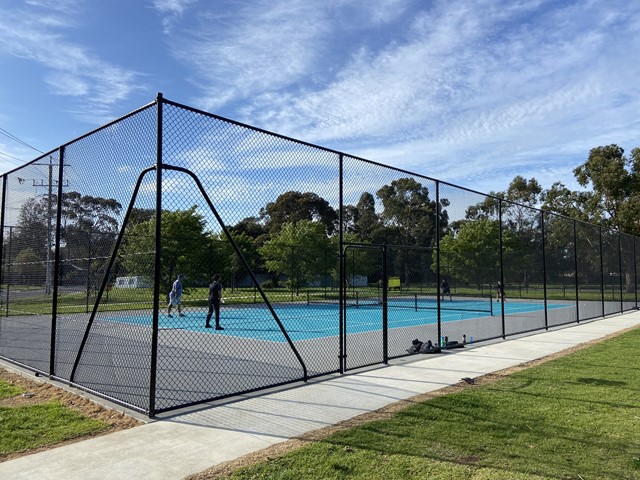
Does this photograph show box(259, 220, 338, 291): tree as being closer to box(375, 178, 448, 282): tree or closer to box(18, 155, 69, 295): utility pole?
box(375, 178, 448, 282): tree

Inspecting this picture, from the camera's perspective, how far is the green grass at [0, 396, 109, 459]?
4445 mm

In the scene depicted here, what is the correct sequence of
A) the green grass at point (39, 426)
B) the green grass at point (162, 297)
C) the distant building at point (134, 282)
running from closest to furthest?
1. the green grass at point (39, 426)
2. the distant building at point (134, 282)
3. the green grass at point (162, 297)

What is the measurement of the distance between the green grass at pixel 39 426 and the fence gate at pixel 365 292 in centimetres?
376

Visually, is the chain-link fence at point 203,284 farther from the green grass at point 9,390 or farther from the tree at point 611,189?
the tree at point 611,189

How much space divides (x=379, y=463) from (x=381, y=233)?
20.3 feet

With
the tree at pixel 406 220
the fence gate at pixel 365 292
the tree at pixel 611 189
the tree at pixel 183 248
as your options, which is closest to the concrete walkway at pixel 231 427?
the fence gate at pixel 365 292

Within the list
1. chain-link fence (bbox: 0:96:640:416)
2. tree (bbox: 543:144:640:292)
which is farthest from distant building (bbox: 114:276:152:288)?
tree (bbox: 543:144:640:292)

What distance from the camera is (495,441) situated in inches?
177

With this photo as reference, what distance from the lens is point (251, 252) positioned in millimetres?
15031

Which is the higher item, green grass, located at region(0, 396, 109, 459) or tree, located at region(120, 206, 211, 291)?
tree, located at region(120, 206, 211, 291)

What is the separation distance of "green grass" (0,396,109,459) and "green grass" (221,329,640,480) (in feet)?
6.57

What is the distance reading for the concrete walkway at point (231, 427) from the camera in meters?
3.89

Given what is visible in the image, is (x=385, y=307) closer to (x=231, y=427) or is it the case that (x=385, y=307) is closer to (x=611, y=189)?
(x=231, y=427)

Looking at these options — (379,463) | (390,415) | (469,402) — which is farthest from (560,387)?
(379,463)
